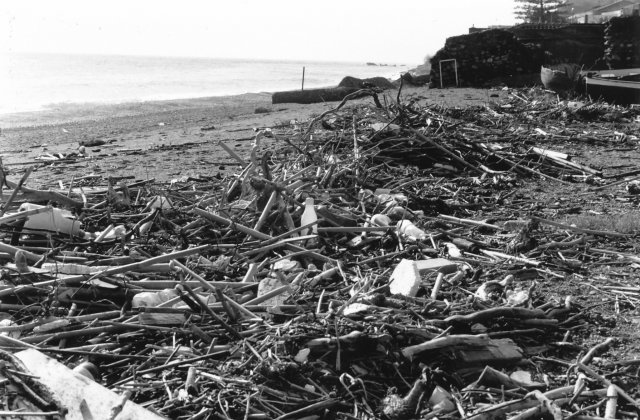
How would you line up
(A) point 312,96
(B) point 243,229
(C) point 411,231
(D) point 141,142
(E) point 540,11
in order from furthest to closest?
(E) point 540,11
(A) point 312,96
(D) point 141,142
(C) point 411,231
(B) point 243,229

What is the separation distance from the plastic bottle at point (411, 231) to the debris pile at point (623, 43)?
66.2 feet

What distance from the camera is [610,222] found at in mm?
4562

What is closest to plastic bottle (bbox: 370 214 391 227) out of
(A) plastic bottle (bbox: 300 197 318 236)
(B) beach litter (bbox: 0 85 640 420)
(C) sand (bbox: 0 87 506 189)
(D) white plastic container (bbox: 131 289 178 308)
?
(B) beach litter (bbox: 0 85 640 420)

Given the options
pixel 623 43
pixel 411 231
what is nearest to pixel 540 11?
pixel 623 43

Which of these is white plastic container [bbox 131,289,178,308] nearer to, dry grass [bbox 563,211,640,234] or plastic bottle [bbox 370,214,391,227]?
plastic bottle [bbox 370,214,391,227]

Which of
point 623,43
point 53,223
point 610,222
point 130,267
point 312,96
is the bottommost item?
point 610,222

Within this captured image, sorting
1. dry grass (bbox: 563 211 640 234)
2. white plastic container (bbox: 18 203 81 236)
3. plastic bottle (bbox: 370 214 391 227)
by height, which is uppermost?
white plastic container (bbox: 18 203 81 236)

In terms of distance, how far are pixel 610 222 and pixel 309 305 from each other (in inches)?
109

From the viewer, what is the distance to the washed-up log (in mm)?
20547

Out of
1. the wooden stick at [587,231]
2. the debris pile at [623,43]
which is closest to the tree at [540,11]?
the debris pile at [623,43]

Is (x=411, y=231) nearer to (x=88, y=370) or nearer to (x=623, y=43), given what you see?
(x=88, y=370)

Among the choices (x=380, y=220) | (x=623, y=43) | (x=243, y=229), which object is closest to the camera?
(x=243, y=229)

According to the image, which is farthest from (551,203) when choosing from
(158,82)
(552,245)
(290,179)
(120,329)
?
(158,82)

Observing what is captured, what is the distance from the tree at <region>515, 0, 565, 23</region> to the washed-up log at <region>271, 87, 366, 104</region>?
57.8 m
